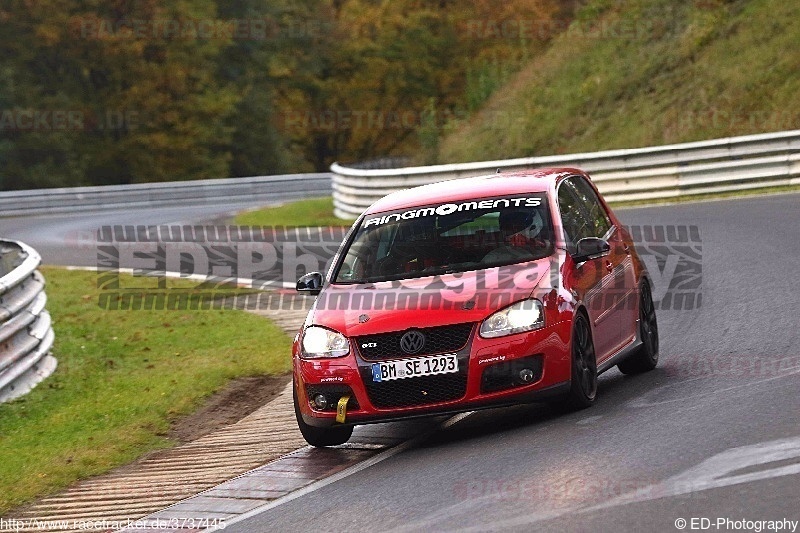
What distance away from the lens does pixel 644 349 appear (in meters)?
10.5

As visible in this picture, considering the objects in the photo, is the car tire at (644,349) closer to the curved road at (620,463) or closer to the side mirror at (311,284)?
the curved road at (620,463)

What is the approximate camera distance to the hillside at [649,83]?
3173 centimetres

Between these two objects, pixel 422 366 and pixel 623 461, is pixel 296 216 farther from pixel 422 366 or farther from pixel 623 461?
pixel 623 461

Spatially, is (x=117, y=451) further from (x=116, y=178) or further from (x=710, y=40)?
(x=116, y=178)

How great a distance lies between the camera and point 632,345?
10.3m

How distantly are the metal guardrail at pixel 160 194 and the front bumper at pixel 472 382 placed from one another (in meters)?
33.9

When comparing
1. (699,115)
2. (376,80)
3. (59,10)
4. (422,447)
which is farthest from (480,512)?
(376,80)

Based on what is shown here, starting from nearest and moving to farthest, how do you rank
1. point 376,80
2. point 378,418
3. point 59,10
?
point 378,418, point 59,10, point 376,80

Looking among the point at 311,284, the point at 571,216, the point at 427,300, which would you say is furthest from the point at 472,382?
the point at 571,216

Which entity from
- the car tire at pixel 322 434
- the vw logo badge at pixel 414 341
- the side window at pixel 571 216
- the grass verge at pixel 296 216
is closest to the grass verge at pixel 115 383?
the car tire at pixel 322 434

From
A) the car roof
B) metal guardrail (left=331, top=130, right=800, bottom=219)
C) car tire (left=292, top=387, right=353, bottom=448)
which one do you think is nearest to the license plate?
car tire (left=292, top=387, right=353, bottom=448)

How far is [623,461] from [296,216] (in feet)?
86.8

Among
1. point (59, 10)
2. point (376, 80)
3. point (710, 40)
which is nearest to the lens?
point (710, 40)

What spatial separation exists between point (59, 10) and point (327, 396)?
190 feet
